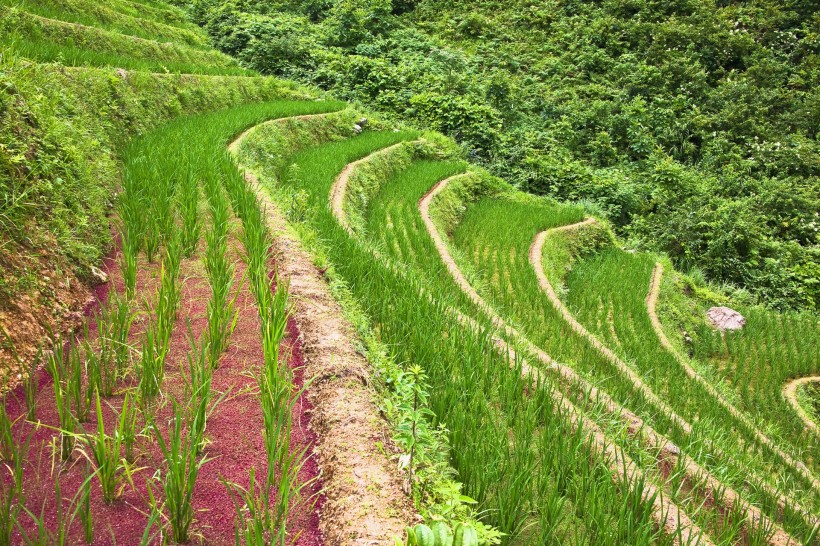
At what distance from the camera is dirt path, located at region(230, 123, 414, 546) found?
5.74 feet

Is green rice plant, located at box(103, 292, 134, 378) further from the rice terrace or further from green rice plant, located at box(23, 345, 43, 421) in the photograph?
green rice plant, located at box(23, 345, 43, 421)

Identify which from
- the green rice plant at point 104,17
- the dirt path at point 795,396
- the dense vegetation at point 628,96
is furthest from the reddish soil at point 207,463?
the dense vegetation at point 628,96

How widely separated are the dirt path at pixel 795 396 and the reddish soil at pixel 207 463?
624 centimetres

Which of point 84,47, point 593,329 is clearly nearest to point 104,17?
point 84,47

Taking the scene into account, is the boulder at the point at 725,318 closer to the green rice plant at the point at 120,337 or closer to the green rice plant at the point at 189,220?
the green rice plant at the point at 189,220

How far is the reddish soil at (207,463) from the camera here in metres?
1.67

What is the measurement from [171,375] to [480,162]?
13.1 metres

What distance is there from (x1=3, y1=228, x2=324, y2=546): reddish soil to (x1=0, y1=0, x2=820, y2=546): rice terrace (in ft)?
0.04

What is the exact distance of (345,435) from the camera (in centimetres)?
218

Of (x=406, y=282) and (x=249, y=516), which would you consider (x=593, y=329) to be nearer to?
(x=406, y=282)

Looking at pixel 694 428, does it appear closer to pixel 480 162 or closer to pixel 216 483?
pixel 216 483

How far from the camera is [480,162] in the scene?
48.1ft

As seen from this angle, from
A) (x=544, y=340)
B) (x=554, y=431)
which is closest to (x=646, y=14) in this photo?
(x=544, y=340)

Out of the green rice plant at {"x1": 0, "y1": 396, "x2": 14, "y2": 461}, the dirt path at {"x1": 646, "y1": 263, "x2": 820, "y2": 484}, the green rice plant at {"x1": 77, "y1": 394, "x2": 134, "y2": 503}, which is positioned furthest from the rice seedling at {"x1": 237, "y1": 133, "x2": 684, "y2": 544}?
the dirt path at {"x1": 646, "y1": 263, "x2": 820, "y2": 484}
